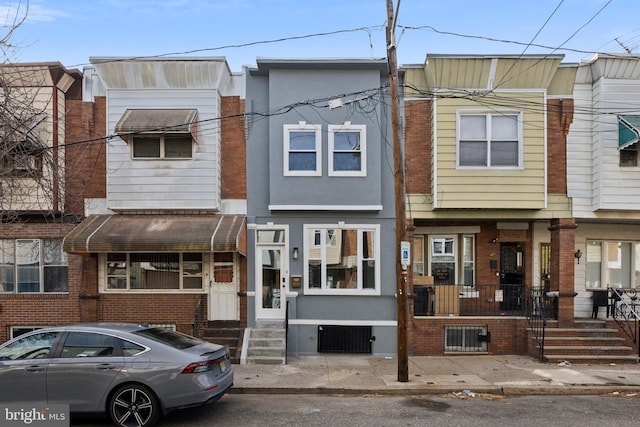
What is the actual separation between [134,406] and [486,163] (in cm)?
971

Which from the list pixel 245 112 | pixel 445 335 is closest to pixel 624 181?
pixel 445 335

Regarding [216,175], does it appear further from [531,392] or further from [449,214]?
[531,392]

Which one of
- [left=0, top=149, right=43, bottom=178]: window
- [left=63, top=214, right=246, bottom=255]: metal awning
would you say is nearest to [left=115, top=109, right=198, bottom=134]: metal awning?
[left=0, top=149, right=43, bottom=178]: window

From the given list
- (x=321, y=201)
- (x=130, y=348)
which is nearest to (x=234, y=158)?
(x=321, y=201)

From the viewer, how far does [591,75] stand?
41.3ft

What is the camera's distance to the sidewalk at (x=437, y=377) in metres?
9.07

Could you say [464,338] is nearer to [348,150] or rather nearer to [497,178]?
[497,178]

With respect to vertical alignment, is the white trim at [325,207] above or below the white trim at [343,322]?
above

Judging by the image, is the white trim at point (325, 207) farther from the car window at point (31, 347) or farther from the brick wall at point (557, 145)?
the car window at point (31, 347)

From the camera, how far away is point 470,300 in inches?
543

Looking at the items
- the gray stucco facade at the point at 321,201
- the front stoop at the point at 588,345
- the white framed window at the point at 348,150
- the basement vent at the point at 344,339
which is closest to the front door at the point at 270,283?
the gray stucco facade at the point at 321,201

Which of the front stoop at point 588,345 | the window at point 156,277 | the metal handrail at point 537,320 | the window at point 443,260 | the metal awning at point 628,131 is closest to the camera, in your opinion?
the front stoop at point 588,345
